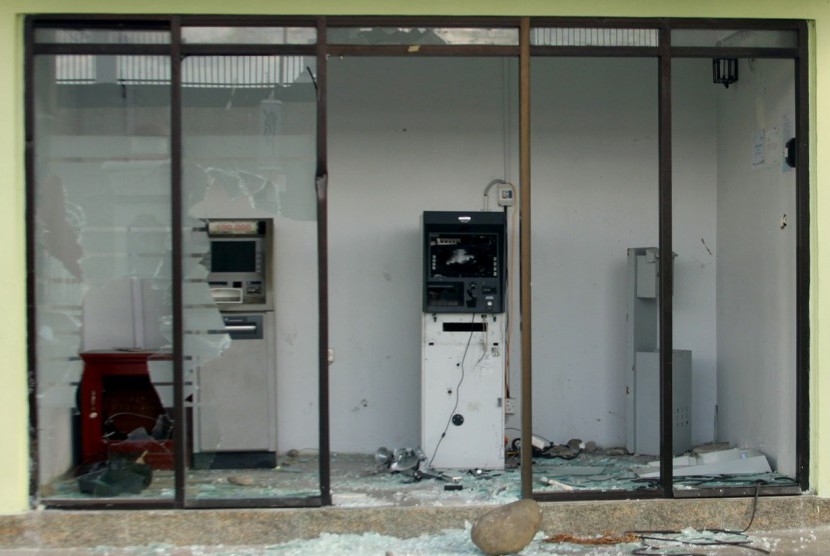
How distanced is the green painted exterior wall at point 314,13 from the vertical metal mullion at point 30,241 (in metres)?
0.03

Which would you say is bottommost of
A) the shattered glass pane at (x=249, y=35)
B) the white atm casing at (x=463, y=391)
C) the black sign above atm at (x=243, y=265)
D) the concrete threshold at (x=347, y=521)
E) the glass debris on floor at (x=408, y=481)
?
the concrete threshold at (x=347, y=521)

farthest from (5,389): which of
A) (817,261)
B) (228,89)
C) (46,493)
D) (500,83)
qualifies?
(817,261)

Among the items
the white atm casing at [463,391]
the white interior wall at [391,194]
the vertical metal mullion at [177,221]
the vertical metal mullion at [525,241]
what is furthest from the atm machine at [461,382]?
the vertical metal mullion at [177,221]

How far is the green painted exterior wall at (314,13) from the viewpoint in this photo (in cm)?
563

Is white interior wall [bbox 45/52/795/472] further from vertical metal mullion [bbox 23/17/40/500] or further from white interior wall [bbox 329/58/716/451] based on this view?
vertical metal mullion [bbox 23/17/40/500]

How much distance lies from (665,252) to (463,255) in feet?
4.42

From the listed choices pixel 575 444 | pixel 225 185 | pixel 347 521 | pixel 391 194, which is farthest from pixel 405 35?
pixel 575 444

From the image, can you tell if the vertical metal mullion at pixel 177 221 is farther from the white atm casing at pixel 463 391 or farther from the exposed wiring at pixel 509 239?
the exposed wiring at pixel 509 239

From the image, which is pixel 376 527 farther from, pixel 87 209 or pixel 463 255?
pixel 87 209

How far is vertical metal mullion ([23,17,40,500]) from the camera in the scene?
567 cm

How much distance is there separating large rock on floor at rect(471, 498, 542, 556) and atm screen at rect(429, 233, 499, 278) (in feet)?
5.65

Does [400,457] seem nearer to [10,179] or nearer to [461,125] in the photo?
[461,125]

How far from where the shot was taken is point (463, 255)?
669 cm

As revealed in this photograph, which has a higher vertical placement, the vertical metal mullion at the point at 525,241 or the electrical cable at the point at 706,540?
the vertical metal mullion at the point at 525,241
